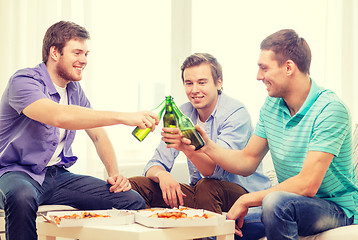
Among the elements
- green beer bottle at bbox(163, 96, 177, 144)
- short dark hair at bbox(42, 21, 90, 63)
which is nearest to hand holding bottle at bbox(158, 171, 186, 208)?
green beer bottle at bbox(163, 96, 177, 144)

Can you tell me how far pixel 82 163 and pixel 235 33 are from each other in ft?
5.42

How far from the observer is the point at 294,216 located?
193 cm

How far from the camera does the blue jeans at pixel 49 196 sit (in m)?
2.01

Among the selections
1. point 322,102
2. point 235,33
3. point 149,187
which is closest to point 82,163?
point 149,187

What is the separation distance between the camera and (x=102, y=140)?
2.67 m

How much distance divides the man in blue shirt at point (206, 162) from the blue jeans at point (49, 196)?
0.16 meters

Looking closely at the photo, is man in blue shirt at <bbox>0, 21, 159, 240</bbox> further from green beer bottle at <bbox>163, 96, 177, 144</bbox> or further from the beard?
green beer bottle at <bbox>163, 96, 177, 144</bbox>

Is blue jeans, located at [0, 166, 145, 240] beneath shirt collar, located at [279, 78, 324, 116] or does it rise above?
beneath

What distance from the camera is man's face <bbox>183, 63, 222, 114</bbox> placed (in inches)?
104

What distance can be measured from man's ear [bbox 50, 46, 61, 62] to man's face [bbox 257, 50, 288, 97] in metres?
0.98

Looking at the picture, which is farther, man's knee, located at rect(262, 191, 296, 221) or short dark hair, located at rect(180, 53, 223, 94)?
short dark hair, located at rect(180, 53, 223, 94)

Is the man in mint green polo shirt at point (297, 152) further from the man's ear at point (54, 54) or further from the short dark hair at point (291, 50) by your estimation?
the man's ear at point (54, 54)

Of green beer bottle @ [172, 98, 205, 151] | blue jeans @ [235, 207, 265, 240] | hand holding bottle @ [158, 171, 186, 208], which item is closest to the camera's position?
green beer bottle @ [172, 98, 205, 151]

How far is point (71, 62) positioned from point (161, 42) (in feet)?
5.36
